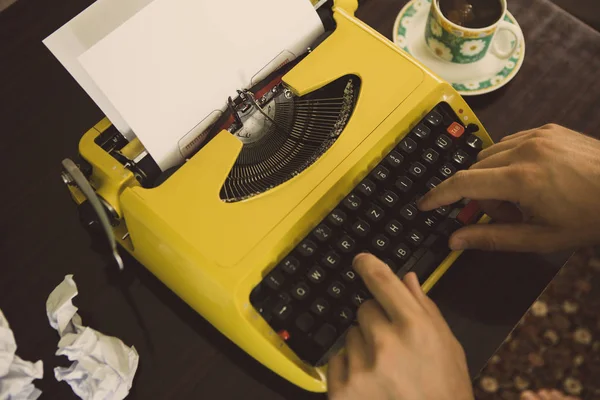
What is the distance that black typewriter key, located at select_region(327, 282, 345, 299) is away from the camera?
2.43 feet

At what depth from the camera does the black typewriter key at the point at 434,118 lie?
830 millimetres

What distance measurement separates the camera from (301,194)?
769mm

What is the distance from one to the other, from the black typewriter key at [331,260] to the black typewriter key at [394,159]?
0.16 m

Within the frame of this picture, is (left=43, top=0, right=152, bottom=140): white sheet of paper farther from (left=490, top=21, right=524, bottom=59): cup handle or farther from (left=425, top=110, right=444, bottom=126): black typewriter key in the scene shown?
(left=490, top=21, right=524, bottom=59): cup handle

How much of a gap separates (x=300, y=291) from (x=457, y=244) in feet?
0.78

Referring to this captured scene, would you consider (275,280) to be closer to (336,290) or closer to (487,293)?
(336,290)

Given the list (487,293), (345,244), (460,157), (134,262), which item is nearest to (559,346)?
(487,293)

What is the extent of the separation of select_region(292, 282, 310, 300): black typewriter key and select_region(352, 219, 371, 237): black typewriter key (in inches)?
4.1

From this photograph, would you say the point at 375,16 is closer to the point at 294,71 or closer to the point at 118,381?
the point at 294,71

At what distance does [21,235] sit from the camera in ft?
2.86

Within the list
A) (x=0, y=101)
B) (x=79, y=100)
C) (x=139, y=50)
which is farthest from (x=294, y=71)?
(x=0, y=101)

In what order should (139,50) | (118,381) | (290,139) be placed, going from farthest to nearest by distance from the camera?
(290,139) < (118,381) < (139,50)

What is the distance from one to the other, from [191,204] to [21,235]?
32 centimetres

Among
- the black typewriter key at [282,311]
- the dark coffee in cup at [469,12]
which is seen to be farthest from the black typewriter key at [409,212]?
the dark coffee in cup at [469,12]
